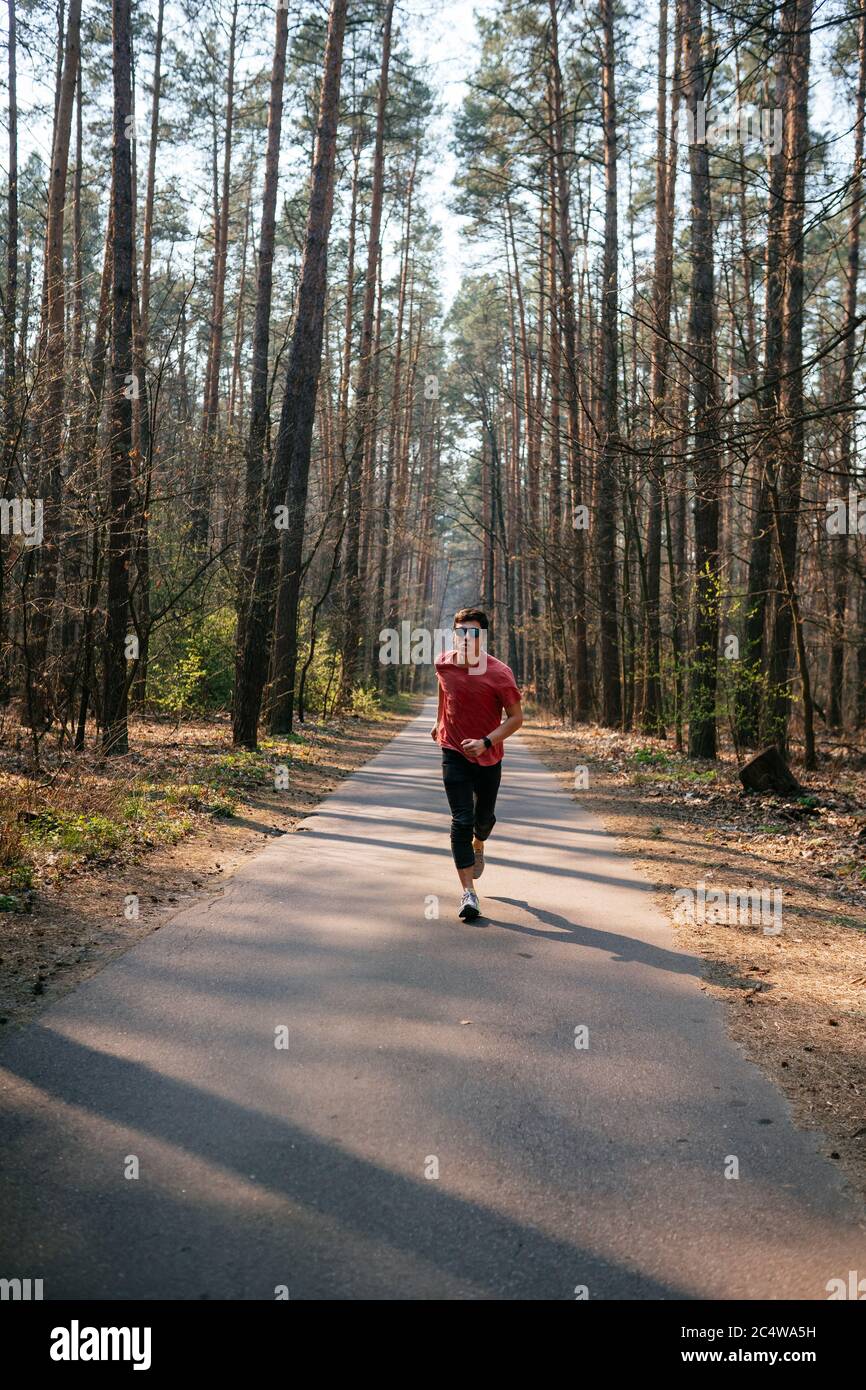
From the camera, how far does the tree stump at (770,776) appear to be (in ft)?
44.0

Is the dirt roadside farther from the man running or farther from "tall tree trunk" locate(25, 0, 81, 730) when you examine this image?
"tall tree trunk" locate(25, 0, 81, 730)

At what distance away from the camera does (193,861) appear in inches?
354

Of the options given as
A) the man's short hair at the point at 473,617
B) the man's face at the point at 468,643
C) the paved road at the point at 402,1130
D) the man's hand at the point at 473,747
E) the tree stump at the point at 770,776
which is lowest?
the paved road at the point at 402,1130

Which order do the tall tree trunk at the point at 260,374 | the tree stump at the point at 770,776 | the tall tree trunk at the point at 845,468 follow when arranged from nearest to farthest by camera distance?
the tall tree trunk at the point at 845,468 → the tree stump at the point at 770,776 → the tall tree trunk at the point at 260,374

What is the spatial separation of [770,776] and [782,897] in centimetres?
537

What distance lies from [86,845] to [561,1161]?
586 cm

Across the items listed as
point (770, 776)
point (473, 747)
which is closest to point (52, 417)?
point (473, 747)

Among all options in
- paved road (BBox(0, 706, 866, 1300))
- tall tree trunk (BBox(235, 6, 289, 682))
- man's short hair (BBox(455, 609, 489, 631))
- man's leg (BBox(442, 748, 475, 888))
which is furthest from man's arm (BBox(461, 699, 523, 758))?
tall tree trunk (BBox(235, 6, 289, 682))

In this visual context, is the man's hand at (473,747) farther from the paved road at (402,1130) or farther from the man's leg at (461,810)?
the paved road at (402,1130)

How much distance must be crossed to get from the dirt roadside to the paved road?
0.23 meters

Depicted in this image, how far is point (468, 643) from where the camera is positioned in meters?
7.39

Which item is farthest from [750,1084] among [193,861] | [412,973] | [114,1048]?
[193,861]

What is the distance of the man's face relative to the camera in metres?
7.39

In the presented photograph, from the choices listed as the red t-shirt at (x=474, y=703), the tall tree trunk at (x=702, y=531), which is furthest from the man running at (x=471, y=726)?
the tall tree trunk at (x=702, y=531)
